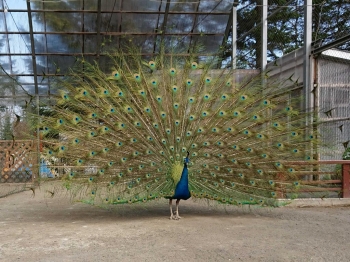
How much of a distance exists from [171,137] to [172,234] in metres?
1.54

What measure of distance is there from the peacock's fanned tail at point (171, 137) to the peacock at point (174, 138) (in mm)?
16

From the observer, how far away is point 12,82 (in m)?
11.3

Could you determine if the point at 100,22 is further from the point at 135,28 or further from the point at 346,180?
the point at 346,180

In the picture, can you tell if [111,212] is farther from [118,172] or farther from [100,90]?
[100,90]

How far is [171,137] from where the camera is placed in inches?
271

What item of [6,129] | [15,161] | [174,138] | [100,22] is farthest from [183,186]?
[100,22]

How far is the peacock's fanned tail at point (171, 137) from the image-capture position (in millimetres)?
6781

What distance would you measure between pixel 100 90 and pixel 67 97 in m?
0.57

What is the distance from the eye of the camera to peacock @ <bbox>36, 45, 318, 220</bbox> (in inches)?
267

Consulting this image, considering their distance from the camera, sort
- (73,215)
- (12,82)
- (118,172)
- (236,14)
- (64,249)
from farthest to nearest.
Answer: (236,14) < (12,82) < (73,215) < (118,172) < (64,249)

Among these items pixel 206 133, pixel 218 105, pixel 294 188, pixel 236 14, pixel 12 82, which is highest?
pixel 236 14

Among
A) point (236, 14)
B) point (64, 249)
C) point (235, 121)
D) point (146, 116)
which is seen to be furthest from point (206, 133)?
point (236, 14)

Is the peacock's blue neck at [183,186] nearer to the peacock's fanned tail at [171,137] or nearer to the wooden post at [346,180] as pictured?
the peacock's fanned tail at [171,137]

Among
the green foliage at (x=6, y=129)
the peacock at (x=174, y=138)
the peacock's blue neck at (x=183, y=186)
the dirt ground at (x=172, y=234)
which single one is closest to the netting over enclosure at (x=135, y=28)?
the green foliage at (x=6, y=129)
